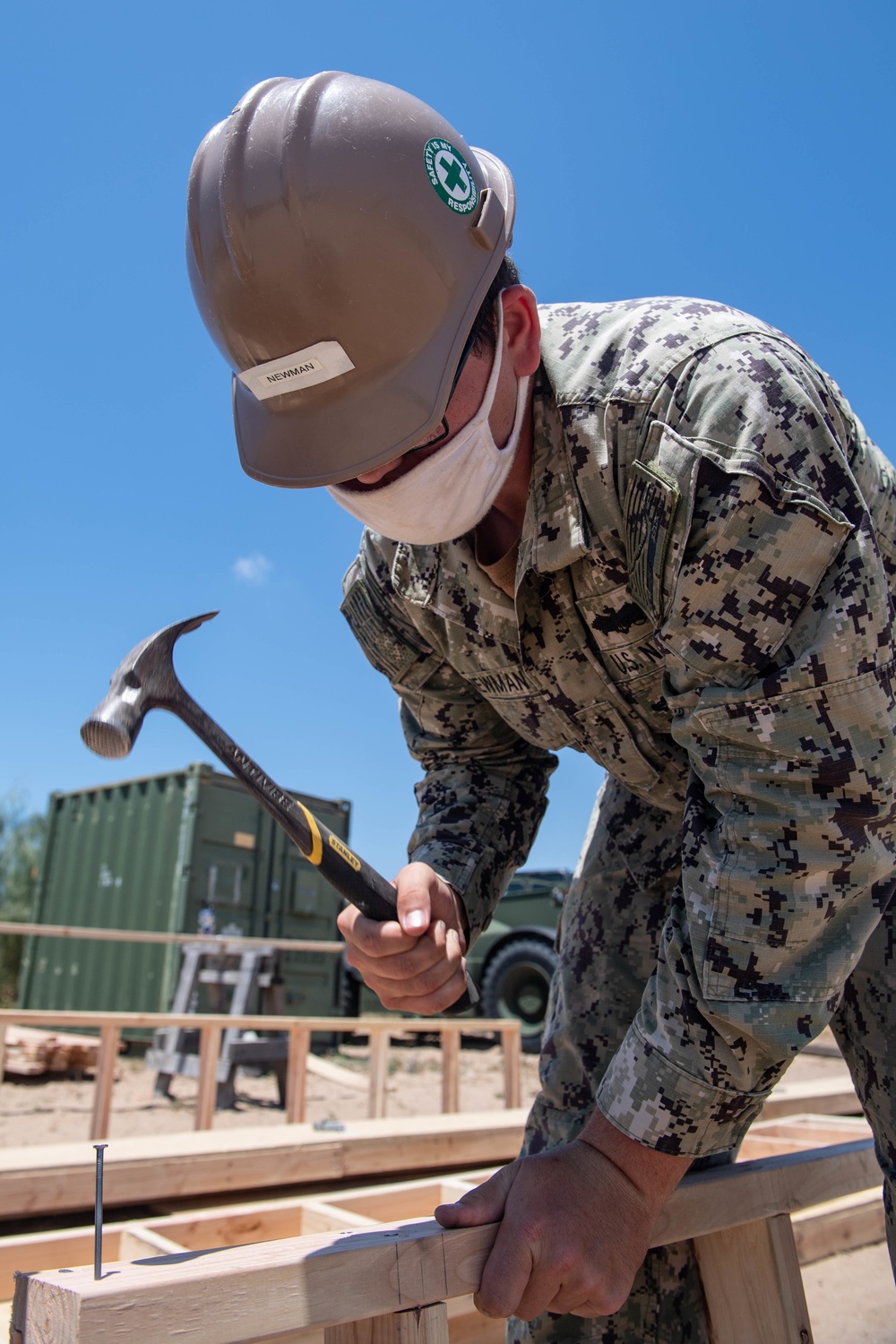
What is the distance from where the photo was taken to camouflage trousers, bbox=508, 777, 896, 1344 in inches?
64.0

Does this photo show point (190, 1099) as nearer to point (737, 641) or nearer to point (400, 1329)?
point (400, 1329)

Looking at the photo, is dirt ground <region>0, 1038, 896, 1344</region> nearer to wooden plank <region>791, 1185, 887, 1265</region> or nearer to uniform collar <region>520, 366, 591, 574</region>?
wooden plank <region>791, 1185, 887, 1265</region>

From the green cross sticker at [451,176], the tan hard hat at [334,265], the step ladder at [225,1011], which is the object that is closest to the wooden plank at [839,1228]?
the tan hard hat at [334,265]

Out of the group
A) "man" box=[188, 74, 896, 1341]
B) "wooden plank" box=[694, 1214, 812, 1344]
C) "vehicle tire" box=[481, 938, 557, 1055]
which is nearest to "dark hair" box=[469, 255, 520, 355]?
"man" box=[188, 74, 896, 1341]

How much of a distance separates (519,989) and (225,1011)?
313 cm

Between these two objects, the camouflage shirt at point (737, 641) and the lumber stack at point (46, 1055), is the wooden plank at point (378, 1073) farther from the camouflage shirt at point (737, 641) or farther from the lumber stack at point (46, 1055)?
the lumber stack at point (46, 1055)

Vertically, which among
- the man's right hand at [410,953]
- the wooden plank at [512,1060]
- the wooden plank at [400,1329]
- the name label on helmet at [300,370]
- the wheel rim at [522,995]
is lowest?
the wheel rim at [522,995]

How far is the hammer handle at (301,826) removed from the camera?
1543 mm

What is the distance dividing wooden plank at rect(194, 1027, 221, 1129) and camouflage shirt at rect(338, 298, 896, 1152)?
3.72 meters

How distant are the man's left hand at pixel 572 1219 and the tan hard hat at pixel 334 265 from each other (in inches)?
37.3

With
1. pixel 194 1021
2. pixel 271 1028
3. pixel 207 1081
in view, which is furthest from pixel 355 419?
pixel 271 1028

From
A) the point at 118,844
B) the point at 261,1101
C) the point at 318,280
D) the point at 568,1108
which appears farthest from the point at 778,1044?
the point at 118,844

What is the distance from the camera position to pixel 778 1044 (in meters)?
1.22

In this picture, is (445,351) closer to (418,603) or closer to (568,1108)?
(418,603)
